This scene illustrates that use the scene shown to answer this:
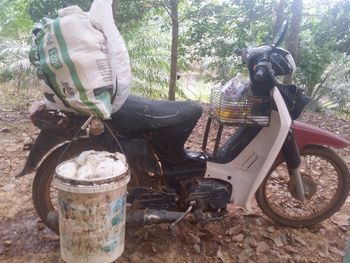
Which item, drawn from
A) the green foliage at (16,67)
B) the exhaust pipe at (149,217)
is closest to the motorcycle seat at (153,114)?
the exhaust pipe at (149,217)

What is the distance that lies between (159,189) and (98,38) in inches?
47.2

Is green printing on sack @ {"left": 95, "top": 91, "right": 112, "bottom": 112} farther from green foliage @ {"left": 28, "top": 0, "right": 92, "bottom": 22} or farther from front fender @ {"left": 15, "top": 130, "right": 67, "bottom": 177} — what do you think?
green foliage @ {"left": 28, "top": 0, "right": 92, "bottom": 22}

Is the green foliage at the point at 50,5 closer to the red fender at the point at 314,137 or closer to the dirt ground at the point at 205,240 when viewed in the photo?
the dirt ground at the point at 205,240

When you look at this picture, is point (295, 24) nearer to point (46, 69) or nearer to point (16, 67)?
point (46, 69)

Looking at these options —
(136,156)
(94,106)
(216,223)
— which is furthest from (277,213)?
(94,106)

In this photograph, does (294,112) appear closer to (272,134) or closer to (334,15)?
(272,134)

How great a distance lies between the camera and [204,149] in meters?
2.95

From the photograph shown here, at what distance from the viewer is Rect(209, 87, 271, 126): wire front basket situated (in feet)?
8.56

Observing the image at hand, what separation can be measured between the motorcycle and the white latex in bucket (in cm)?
35

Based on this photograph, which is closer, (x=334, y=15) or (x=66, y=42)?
(x=66, y=42)

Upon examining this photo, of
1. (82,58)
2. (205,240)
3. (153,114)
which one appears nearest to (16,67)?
(153,114)

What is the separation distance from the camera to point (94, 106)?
2.07 meters

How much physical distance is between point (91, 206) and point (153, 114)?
0.80 meters

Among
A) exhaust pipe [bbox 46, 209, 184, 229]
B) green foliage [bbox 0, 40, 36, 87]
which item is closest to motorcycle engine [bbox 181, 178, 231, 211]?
exhaust pipe [bbox 46, 209, 184, 229]
